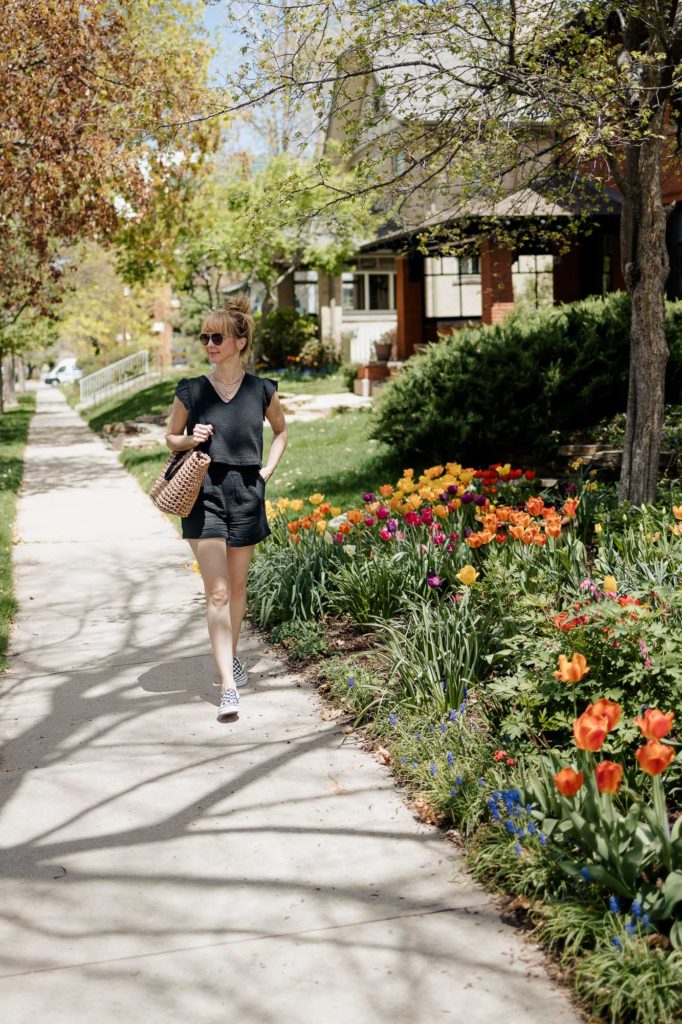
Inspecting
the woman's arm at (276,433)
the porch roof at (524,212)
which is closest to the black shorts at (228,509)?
the woman's arm at (276,433)

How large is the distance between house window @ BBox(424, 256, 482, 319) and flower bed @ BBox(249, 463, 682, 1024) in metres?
18.6

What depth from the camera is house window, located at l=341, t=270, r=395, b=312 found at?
34.2 meters

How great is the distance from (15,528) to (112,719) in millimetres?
6234

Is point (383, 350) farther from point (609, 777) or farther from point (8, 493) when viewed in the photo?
point (609, 777)

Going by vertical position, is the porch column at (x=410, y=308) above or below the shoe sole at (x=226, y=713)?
above

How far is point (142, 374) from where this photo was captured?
38.5 meters

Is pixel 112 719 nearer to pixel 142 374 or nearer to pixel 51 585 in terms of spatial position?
pixel 51 585

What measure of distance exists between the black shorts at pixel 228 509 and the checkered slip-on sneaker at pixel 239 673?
2.38ft

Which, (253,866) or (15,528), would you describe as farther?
(15,528)

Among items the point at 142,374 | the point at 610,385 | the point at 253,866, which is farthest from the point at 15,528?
the point at 142,374

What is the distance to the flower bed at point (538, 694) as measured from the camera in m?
2.90

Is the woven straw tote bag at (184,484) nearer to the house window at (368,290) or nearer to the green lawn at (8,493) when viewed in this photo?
the green lawn at (8,493)

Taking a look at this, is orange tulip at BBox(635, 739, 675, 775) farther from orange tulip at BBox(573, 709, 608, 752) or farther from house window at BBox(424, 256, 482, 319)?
house window at BBox(424, 256, 482, 319)

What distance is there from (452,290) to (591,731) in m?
23.2
